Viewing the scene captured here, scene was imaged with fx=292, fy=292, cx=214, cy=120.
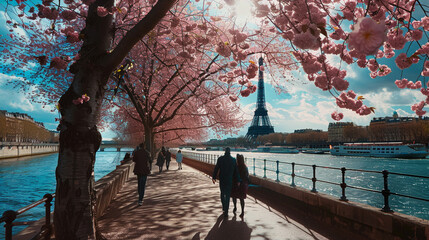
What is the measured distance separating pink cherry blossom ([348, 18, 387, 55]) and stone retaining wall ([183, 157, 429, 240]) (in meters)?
3.84

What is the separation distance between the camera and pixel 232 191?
26.4 feet

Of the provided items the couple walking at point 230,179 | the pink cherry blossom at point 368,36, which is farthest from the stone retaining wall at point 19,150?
→ the pink cherry blossom at point 368,36

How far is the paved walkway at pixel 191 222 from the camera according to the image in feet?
20.0

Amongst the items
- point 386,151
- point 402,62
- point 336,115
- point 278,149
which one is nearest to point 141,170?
point 336,115

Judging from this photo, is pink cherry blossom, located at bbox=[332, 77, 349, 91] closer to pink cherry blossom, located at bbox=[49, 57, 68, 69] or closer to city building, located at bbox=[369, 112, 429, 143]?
pink cherry blossom, located at bbox=[49, 57, 68, 69]

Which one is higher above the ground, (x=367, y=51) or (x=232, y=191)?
(x=367, y=51)

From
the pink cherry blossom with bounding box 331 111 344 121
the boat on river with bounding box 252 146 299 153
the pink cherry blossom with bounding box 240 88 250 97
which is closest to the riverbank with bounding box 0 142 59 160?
the pink cherry blossom with bounding box 240 88 250 97

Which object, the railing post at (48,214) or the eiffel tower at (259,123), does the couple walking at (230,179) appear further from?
the eiffel tower at (259,123)

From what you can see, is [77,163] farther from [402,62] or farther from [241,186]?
[402,62]

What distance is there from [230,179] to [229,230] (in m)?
1.54

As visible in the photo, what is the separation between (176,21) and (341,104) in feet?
12.2

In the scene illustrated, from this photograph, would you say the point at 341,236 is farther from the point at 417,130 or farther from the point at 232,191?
the point at 417,130

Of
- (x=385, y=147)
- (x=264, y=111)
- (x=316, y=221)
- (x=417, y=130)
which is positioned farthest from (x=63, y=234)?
(x=417, y=130)

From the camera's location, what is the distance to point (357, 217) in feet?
20.1
